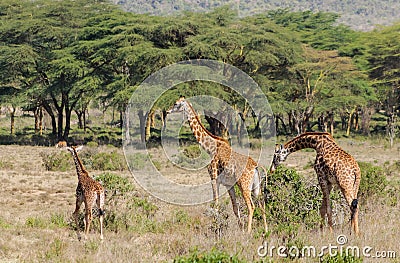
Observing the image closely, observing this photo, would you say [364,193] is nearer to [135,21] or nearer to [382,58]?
[135,21]

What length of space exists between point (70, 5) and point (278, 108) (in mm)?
13171

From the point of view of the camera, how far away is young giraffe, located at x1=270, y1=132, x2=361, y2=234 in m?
8.20

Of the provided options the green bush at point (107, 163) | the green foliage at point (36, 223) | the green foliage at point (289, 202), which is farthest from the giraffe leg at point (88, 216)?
the green bush at point (107, 163)

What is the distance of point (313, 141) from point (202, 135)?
1772 millimetres

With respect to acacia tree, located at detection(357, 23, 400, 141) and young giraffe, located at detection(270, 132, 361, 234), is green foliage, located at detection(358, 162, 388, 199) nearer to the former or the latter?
young giraffe, located at detection(270, 132, 361, 234)

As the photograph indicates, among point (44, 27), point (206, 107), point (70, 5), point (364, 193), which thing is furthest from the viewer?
point (70, 5)

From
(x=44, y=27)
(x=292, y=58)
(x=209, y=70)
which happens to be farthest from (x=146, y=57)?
(x=292, y=58)

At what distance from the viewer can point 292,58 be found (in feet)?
102

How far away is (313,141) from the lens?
8.98 metres

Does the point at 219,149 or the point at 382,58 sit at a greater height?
the point at 382,58

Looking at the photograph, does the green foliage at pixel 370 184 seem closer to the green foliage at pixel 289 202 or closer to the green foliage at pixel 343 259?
the green foliage at pixel 289 202

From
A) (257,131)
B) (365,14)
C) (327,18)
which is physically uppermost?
(365,14)

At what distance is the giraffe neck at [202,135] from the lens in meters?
9.12

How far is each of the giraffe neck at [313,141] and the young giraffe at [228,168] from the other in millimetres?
→ 846
